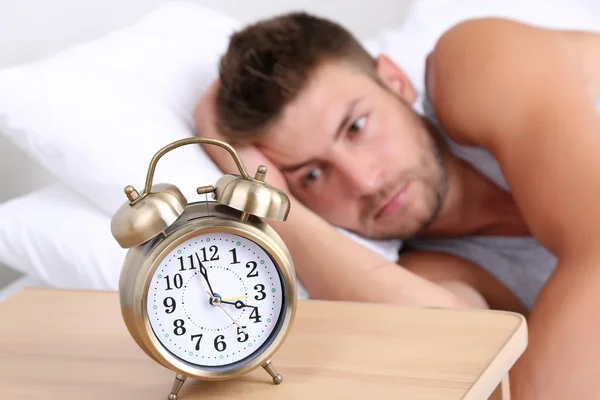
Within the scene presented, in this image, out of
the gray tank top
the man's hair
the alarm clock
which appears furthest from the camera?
the gray tank top

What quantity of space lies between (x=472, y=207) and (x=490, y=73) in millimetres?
343

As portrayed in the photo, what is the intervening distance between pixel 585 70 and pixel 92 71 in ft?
3.12

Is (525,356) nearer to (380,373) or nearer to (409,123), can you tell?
(380,373)

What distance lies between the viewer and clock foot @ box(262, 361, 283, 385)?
2.00 feet

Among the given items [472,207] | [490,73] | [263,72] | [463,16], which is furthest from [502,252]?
[463,16]

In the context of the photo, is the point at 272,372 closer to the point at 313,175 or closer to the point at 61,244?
the point at 61,244

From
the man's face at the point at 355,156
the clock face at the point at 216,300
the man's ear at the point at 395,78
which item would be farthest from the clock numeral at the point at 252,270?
the man's ear at the point at 395,78

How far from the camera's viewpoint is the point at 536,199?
103 cm

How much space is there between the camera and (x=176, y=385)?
597 millimetres

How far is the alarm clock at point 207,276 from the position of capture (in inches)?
22.0

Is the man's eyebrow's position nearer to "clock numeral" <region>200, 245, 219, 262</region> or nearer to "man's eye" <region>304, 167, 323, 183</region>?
"man's eye" <region>304, 167, 323, 183</region>

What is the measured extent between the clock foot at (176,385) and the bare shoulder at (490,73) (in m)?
0.75

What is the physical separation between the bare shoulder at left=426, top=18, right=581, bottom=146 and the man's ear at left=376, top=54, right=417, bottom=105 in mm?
147

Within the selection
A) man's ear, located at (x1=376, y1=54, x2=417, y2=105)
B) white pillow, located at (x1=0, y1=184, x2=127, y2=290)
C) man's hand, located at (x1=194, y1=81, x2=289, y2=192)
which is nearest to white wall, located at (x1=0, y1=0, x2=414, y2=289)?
white pillow, located at (x1=0, y1=184, x2=127, y2=290)
